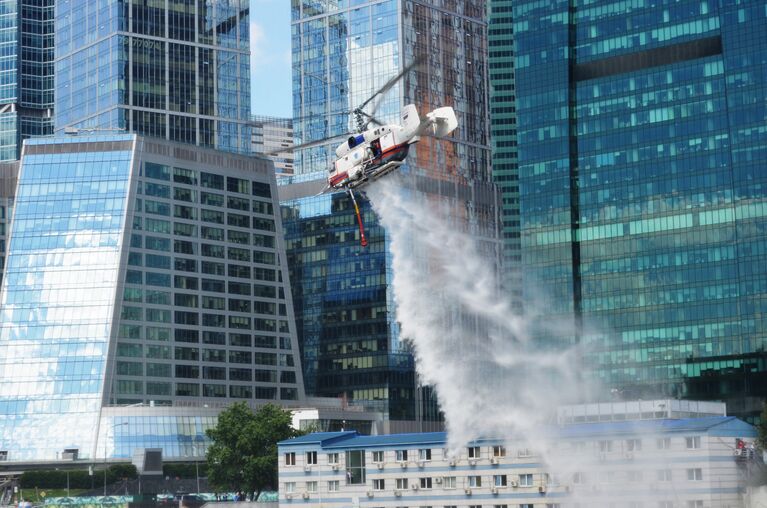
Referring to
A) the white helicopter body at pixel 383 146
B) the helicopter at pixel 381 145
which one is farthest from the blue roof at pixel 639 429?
the white helicopter body at pixel 383 146

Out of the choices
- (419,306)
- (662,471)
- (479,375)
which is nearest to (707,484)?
(662,471)

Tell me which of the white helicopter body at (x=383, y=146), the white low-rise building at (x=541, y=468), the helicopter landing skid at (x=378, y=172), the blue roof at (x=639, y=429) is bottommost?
the white low-rise building at (x=541, y=468)

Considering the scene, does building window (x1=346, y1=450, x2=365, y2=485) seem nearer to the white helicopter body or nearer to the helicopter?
the helicopter

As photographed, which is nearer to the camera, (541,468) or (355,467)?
(541,468)

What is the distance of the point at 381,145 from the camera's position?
6245 inches

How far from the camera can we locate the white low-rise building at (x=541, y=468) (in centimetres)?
15562

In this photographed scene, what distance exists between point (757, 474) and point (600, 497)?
673 inches

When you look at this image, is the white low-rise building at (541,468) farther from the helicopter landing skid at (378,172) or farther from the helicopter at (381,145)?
the helicopter landing skid at (378,172)

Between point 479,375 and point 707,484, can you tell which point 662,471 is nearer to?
point 707,484

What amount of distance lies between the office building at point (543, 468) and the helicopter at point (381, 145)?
3201 centimetres

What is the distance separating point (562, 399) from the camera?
190 meters

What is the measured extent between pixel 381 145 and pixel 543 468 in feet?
131

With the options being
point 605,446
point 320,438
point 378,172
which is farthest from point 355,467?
point 378,172

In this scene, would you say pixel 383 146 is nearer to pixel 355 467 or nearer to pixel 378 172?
pixel 378 172
